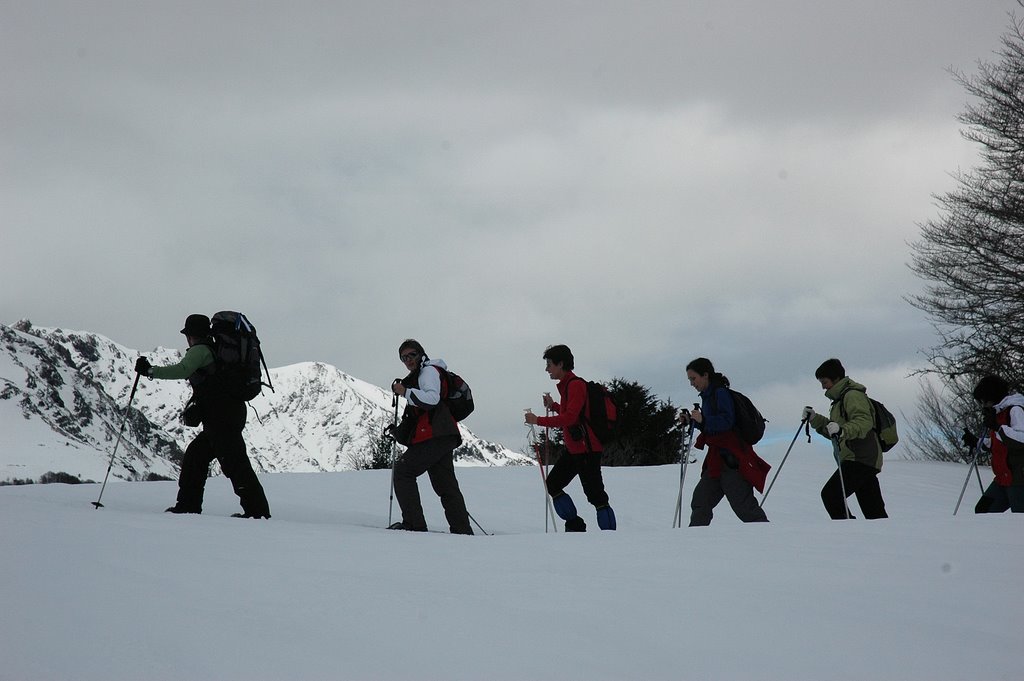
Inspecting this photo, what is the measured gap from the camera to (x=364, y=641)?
3.37 metres

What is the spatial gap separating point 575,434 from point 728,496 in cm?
132

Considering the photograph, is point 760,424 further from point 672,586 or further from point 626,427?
point 626,427

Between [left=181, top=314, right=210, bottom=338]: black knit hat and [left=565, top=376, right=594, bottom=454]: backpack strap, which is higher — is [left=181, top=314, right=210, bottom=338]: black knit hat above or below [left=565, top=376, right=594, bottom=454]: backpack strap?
above

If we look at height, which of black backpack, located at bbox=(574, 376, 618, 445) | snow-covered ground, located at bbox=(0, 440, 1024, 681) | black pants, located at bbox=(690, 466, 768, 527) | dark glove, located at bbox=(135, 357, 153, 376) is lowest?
snow-covered ground, located at bbox=(0, 440, 1024, 681)

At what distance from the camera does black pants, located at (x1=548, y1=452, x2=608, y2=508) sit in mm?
7250

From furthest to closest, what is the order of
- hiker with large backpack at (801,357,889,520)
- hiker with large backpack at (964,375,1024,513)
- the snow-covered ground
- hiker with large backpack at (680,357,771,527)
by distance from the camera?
hiker with large backpack at (964,375,1024,513) < hiker with large backpack at (801,357,889,520) < hiker with large backpack at (680,357,771,527) < the snow-covered ground

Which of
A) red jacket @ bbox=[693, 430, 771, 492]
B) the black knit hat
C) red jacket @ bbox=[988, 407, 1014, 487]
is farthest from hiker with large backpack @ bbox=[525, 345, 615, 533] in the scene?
red jacket @ bbox=[988, 407, 1014, 487]

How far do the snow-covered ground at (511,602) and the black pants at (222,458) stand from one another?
1.12 m

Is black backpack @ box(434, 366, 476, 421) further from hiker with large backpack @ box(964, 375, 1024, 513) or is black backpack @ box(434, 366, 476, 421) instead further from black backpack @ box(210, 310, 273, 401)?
hiker with large backpack @ box(964, 375, 1024, 513)

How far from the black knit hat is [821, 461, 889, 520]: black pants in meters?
5.20

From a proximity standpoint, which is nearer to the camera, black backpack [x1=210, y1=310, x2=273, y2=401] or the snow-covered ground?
the snow-covered ground

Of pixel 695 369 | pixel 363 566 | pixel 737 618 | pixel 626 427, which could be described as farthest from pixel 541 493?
pixel 626 427

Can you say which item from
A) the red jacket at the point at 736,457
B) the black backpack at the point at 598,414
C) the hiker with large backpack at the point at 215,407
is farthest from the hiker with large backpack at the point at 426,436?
the red jacket at the point at 736,457

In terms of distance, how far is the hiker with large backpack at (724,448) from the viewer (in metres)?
7.05
